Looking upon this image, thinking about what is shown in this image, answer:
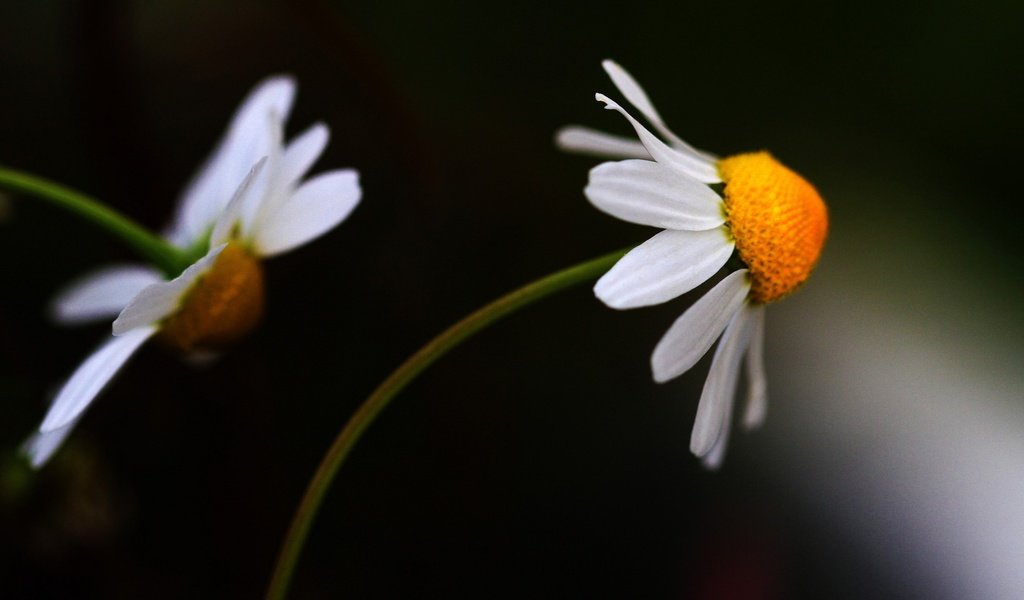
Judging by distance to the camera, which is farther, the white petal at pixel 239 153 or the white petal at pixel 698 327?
the white petal at pixel 239 153

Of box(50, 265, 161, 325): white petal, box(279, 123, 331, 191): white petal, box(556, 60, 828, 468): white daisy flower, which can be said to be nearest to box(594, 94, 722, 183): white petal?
box(556, 60, 828, 468): white daisy flower

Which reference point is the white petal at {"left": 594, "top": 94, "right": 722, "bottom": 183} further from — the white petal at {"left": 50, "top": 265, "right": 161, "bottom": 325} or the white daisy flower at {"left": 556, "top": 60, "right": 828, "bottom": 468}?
the white petal at {"left": 50, "top": 265, "right": 161, "bottom": 325}

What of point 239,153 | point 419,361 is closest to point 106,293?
point 239,153

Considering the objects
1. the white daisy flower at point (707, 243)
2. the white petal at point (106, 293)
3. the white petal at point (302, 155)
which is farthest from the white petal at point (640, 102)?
the white petal at point (106, 293)

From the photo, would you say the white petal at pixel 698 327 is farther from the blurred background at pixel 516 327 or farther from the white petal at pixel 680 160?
the blurred background at pixel 516 327

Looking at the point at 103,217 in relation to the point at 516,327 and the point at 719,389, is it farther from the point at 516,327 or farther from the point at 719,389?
the point at 516,327

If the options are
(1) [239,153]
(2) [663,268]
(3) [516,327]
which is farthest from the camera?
(3) [516,327]

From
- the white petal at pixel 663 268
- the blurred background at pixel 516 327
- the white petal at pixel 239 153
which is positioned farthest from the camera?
the blurred background at pixel 516 327
